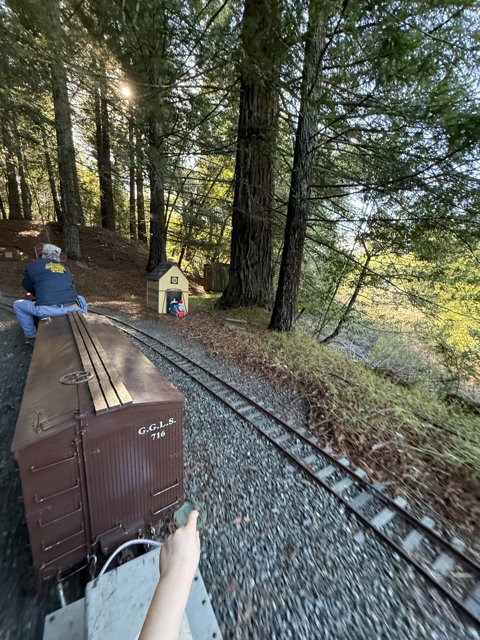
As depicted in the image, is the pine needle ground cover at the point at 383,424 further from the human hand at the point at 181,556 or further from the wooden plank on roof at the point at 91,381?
the wooden plank on roof at the point at 91,381

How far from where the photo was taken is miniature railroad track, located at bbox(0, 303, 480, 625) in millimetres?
2076

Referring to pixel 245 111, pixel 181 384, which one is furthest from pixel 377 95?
pixel 181 384

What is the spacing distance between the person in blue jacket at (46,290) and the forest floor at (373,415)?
2623mm

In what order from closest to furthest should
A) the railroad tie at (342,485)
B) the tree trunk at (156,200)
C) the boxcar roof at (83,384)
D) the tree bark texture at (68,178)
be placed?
the boxcar roof at (83,384) < the railroad tie at (342,485) < the tree trunk at (156,200) < the tree bark texture at (68,178)

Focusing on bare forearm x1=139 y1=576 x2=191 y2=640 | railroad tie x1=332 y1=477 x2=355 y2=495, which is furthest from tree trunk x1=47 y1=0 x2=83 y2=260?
railroad tie x1=332 y1=477 x2=355 y2=495

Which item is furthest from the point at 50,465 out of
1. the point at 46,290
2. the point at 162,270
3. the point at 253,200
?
the point at 253,200

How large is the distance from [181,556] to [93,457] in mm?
1026

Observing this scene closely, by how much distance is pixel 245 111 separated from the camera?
24.0 feet

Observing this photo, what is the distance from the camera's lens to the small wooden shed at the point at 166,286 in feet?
26.3

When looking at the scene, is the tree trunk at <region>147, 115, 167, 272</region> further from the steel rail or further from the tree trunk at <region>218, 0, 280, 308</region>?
the steel rail

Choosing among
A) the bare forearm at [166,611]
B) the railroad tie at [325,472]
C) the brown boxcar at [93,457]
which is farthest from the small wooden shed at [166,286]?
the bare forearm at [166,611]

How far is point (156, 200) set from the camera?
11742 mm

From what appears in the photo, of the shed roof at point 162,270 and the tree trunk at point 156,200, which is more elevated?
the tree trunk at point 156,200

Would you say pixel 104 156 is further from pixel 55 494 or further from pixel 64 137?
pixel 55 494
